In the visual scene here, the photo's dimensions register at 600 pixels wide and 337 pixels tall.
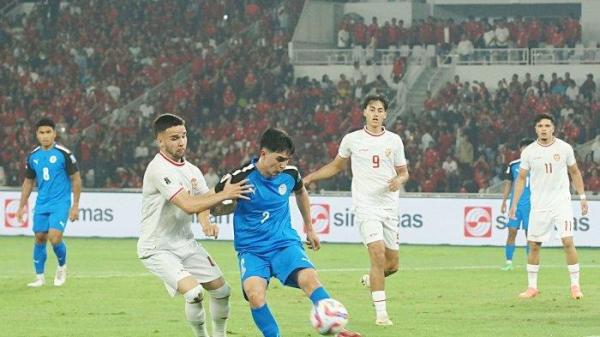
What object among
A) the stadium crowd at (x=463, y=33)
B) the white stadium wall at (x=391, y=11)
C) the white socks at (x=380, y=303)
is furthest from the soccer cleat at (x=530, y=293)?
the white stadium wall at (x=391, y=11)

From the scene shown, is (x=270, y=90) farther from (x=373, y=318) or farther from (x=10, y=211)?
(x=373, y=318)

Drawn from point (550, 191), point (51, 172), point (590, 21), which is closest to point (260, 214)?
point (550, 191)

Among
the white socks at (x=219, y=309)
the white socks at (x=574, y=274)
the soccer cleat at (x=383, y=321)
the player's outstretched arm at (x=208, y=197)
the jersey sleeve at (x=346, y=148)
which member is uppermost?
the player's outstretched arm at (x=208, y=197)

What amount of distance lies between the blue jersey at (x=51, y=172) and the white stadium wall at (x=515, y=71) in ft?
67.9

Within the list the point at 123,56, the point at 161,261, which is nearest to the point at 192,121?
the point at 123,56

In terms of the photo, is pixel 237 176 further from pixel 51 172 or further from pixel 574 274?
pixel 51 172

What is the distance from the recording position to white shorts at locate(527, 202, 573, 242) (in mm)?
15781

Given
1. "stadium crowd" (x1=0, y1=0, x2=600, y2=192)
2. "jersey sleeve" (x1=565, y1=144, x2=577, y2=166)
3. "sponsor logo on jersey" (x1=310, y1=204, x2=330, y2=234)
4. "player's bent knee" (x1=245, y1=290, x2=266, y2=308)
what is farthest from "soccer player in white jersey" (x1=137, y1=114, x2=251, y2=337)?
"stadium crowd" (x1=0, y1=0, x2=600, y2=192)

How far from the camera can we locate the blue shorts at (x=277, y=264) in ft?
34.1

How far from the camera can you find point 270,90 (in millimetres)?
37844

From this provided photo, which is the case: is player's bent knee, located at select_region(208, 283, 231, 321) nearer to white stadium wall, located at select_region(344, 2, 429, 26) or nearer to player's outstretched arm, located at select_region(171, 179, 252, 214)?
player's outstretched arm, located at select_region(171, 179, 252, 214)

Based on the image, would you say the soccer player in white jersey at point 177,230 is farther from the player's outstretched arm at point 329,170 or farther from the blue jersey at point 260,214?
the player's outstretched arm at point 329,170

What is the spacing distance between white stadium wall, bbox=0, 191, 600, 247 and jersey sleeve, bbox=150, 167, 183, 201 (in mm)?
15825

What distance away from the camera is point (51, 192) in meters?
17.4
